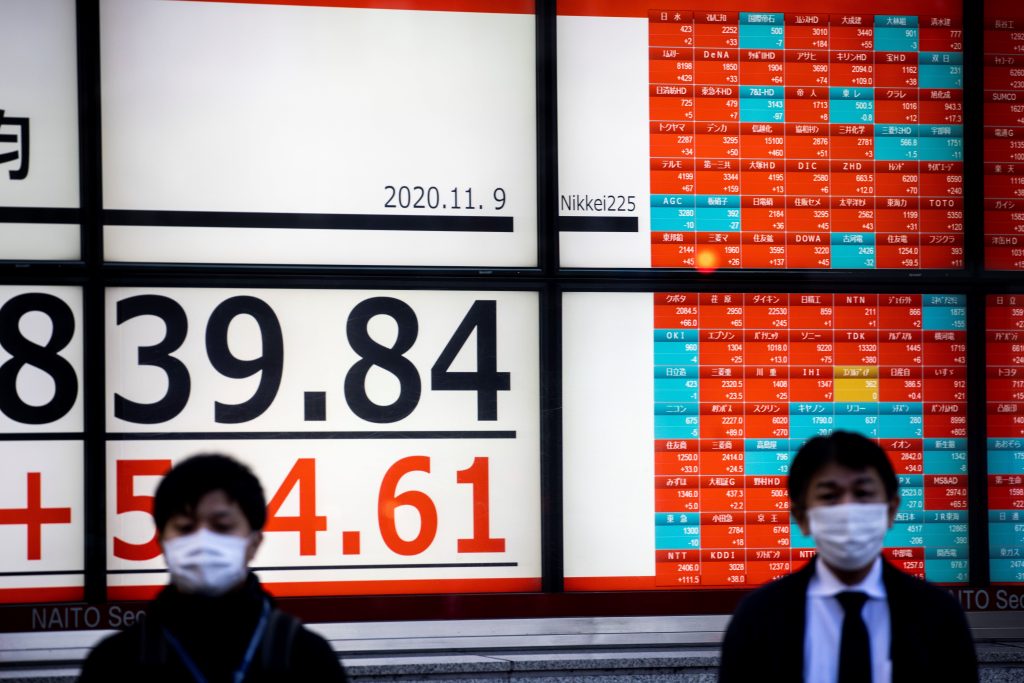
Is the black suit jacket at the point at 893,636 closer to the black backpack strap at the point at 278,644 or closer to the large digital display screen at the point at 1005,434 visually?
the black backpack strap at the point at 278,644

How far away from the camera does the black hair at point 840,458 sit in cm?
276

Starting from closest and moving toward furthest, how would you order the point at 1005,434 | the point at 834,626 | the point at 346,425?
the point at 834,626 → the point at 346,425 → the point at 1005,434

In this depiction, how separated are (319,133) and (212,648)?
308cm

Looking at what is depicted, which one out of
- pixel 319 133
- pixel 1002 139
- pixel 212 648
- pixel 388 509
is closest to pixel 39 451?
pixel 388 509

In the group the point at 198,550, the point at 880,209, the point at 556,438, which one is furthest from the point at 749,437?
the point at 198,550

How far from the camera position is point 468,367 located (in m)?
5.20

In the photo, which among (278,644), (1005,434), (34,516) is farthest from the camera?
(1005,434)

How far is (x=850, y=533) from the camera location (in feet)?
8.85

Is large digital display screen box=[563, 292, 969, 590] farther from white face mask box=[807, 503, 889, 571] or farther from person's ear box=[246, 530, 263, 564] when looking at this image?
person's ear box=[246, 530, 263, 564]

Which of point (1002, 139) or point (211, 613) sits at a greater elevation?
point (1002, 139)

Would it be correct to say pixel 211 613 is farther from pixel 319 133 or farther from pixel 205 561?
pixel 319 133

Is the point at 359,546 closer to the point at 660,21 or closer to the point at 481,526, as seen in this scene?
the point at 481,526

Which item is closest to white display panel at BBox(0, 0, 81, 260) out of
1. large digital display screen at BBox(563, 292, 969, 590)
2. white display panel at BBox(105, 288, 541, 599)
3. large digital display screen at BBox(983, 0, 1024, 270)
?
white display panel at BBox(105, 288, 541, 599)

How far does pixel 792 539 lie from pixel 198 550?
3.45 meters
